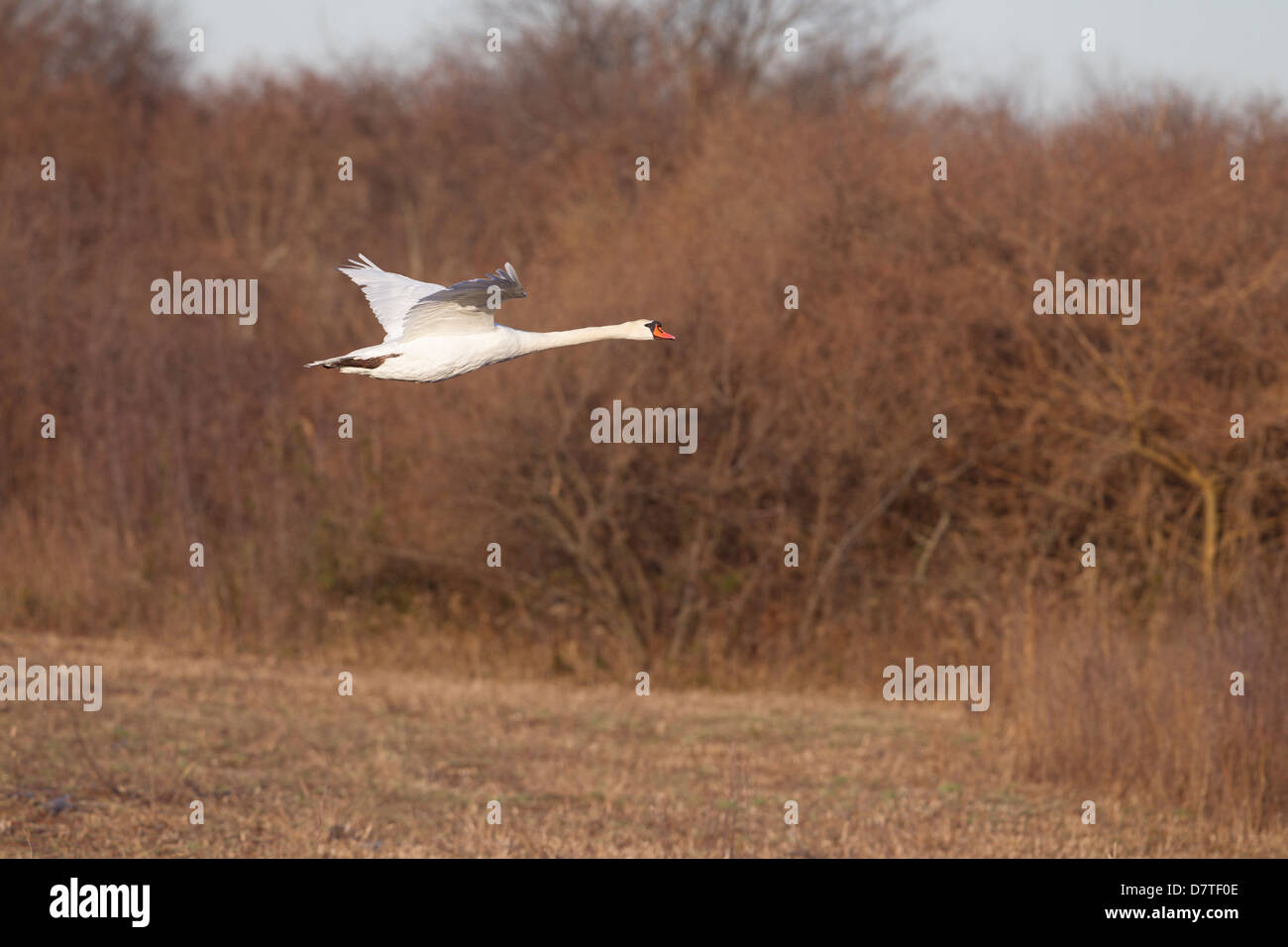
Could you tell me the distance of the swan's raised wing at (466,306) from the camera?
525 centimetres

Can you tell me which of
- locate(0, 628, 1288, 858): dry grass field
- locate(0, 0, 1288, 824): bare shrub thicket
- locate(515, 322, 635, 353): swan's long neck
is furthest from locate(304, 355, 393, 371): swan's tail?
locate(0, 0, 1288, 824): bare shrub thicket

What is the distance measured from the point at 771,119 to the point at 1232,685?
35.7 ft

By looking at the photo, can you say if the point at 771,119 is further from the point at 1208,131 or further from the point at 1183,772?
the point at 1183,772

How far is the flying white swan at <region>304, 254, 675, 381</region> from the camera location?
510 centimetres

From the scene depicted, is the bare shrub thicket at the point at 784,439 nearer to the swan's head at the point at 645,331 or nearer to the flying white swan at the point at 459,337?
the swan's head at the point at 645,331

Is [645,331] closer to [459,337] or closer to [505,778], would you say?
[459,337]

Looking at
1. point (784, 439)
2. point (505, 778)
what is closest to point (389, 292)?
point (505, 778)

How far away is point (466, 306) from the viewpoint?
5324 millimetres

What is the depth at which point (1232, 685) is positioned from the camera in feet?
32.5

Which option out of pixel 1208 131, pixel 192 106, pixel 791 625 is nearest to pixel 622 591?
pixel 791 625

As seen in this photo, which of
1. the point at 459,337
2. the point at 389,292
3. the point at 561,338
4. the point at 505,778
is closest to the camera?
the point at 561,338

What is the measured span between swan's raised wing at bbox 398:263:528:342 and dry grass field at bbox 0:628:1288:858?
3.07 meters

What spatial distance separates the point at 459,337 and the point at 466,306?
150 mm

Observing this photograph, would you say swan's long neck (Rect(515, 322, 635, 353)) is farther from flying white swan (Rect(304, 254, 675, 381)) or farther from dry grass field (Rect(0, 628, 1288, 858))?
dry grass field (Rect(0, 628, 1288, 858))
